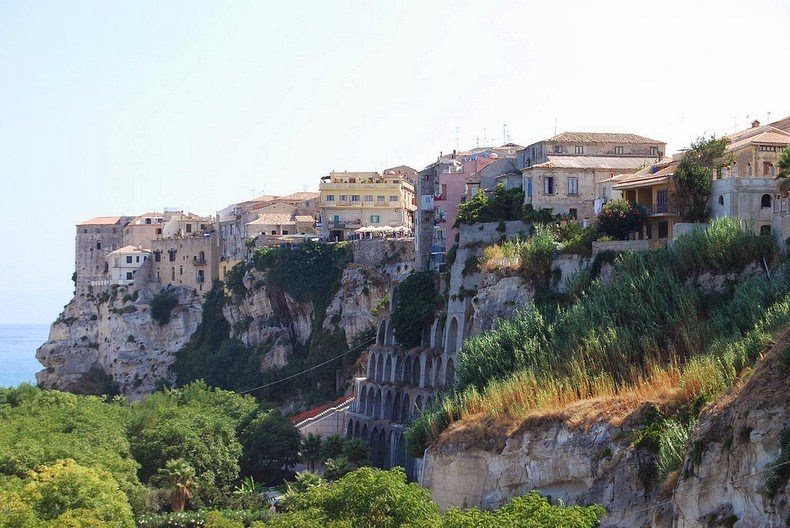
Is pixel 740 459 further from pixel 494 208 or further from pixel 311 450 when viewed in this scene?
pixel 311 450

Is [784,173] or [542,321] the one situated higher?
[784,173]

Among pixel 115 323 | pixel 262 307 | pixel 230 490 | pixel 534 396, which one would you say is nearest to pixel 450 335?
pixel 230 490

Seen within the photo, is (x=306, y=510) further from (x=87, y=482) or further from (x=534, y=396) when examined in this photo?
(x=87, y=482)

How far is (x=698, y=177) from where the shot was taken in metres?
52.7

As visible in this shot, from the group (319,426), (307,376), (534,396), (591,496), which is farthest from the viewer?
(307,376)

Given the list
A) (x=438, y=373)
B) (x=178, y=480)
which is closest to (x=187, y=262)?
(x=178, y=480)

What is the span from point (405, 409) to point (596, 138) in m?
17.2

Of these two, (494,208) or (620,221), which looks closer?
(620,221)

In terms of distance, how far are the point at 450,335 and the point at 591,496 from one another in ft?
79.8

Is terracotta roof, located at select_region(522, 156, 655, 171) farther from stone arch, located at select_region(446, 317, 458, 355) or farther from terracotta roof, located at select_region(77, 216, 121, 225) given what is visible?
terracotta roof, located at select_region(77, 216, 121, 225)

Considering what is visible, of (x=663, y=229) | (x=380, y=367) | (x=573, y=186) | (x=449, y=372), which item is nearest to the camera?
(x=663, y=229)

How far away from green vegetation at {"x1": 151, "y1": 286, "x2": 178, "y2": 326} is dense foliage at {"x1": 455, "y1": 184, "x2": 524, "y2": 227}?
52.4m

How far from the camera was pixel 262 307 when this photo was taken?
102750 millimetres

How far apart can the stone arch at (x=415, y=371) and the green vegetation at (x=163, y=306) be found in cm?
5081
